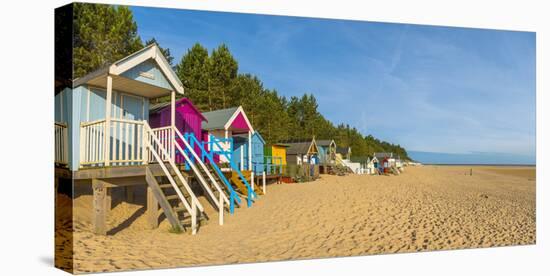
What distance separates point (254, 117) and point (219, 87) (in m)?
1.87

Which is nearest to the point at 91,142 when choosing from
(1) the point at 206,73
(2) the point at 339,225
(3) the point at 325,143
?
(1) the point at 206,73

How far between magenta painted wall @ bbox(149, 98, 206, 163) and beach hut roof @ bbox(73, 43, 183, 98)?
1.74 meters

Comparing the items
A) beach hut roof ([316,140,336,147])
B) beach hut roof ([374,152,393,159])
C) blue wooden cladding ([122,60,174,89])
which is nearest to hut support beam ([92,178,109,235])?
blue wooden cladding ([122,60,174,89])

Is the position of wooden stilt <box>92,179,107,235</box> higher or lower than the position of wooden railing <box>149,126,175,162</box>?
lower

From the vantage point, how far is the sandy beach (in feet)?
20.0

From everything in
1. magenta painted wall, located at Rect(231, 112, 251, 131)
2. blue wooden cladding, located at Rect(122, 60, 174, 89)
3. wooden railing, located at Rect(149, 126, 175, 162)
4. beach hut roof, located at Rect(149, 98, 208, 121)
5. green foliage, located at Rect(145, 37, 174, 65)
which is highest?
green foliage, located at Rect(145, 37, 174, 65)

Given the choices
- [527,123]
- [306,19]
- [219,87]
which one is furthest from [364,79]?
[219,87]

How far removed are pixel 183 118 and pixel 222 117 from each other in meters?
1.42

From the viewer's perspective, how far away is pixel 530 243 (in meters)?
9.00

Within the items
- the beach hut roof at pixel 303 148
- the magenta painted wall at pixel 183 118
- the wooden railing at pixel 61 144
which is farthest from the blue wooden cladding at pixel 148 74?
the beach hut roof at pixel 303 148

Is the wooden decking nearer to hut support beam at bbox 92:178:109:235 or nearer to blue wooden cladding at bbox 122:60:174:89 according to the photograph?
hut support beam at bbox 92:178:109:235

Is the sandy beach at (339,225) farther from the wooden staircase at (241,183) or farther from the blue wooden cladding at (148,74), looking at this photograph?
the blue wooden cladding at (148,74)

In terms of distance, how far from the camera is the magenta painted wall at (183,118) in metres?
9.95

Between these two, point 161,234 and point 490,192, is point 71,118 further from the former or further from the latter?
point 490,192
